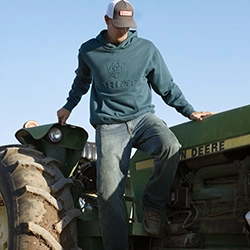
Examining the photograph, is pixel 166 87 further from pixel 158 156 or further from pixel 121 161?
pixel 121 161

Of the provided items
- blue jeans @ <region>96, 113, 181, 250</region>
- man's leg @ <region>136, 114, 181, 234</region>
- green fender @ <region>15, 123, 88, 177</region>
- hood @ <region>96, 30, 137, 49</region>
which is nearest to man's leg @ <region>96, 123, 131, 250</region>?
blue jeans @ <region>96, 113, 181, 250</region>

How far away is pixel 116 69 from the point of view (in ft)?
14.1

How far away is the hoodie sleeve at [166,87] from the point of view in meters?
4.48

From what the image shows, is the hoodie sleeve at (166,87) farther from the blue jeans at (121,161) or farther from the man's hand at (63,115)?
the man's hand at (63,115)

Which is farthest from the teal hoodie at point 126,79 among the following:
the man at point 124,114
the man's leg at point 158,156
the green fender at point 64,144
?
the green fender at point 64,144

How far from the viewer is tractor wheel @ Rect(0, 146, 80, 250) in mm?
4246

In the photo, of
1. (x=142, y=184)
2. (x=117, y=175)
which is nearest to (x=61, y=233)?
(x=117, y=175)

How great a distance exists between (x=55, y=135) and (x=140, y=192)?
0.85 meters

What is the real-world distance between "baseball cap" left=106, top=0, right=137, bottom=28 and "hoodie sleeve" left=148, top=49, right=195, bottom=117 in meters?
0.35

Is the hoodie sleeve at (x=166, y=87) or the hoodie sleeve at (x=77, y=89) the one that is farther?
the hoodie sleeve at (x=77, y=89)

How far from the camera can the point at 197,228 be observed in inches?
181

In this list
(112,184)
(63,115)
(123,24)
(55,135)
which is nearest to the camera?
(112,184)

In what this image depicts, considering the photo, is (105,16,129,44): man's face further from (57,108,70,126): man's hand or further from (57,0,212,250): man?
(57,108,70,126): man's hand

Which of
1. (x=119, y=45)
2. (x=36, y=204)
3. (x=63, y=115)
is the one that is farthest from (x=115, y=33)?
(x=36, y=204)
